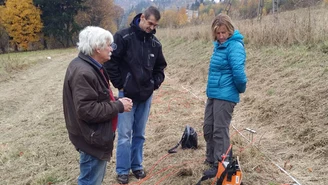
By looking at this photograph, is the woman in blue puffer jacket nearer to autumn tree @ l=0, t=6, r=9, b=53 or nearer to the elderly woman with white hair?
the elderly woman with white hair

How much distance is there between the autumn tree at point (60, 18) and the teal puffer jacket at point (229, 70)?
38.3m

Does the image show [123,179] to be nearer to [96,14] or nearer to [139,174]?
[139,174]

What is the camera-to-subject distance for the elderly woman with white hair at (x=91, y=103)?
2.17 metres

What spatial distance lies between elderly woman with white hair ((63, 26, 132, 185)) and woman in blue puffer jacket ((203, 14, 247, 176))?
114 centimetres

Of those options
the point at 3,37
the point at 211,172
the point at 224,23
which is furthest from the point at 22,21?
the point at 211,172

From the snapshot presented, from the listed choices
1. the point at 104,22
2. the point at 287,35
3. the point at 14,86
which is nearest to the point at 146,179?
the point at 287,35

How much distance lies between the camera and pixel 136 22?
10.4ft

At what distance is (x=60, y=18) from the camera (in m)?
38.4

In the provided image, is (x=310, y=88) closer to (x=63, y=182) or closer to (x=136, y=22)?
(x=136, y=22)

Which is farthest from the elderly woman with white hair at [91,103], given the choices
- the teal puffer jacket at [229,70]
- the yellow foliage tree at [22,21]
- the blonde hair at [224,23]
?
the yellow foliage tree at [22,21]

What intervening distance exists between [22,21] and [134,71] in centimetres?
3735

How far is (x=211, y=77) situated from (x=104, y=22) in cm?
4682

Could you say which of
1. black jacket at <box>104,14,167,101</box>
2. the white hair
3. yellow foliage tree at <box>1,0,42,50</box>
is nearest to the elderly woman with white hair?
the white hair

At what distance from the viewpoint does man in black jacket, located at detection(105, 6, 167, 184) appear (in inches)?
123
